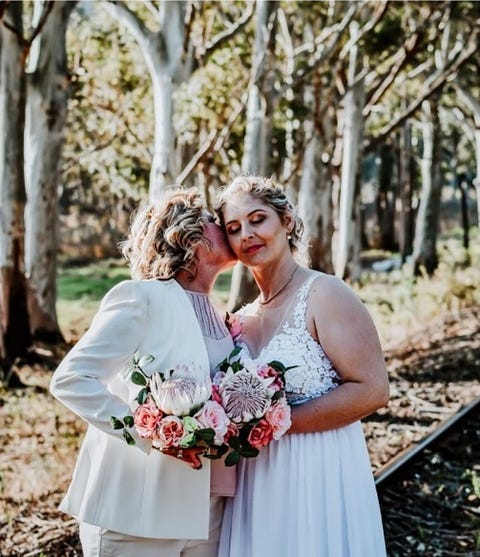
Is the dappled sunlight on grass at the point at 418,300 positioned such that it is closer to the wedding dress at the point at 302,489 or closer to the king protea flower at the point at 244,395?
the wedding dress at the point at 302,489

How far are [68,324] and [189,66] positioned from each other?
7.12 m

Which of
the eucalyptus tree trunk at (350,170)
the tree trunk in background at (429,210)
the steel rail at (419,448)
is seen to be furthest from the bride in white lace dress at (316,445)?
the tree trunk in background at (429,210)

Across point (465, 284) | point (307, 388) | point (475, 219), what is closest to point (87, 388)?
point (307, 388)

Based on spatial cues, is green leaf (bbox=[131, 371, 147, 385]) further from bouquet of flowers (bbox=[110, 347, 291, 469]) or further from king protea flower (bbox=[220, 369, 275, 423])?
king protea flower (bbox=[220, 369, 275, 423])

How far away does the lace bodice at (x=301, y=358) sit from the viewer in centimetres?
359

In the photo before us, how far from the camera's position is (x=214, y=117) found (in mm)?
14727

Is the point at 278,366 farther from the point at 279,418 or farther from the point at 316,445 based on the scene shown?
the point at 316,445

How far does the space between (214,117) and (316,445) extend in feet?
38.3

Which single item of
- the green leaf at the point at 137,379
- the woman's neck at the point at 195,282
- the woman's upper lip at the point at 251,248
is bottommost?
the green leaf at the point at 137,379

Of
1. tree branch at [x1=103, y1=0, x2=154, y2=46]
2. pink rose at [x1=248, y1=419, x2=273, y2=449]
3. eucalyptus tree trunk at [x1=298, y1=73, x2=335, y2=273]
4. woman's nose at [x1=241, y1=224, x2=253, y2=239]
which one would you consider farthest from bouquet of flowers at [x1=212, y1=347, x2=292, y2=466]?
eucalyptus tree trunk at [x1=298, y1=73, x2=335, y2=273]

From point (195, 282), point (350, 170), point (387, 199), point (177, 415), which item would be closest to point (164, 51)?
point (350, 170)

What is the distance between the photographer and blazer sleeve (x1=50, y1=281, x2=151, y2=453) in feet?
10.4

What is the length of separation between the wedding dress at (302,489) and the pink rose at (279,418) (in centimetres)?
25

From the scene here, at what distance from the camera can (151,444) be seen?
3.21 m
